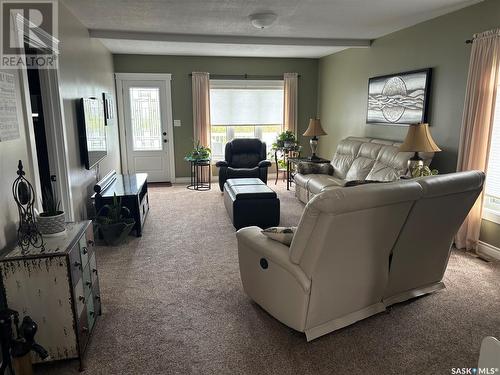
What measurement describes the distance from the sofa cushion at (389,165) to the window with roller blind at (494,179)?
84cm

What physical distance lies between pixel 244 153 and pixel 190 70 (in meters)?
2.04

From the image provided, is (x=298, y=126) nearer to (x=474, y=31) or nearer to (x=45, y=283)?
(x=474, y=31)

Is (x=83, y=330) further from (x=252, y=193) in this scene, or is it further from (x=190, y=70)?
(x=190, y=70)

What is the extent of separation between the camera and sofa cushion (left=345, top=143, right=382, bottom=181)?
5.08 meters

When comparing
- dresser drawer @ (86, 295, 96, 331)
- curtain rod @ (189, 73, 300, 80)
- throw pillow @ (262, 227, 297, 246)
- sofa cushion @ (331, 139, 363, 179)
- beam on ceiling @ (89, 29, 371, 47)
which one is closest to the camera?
dresser drawer @ (86, 295, 96, 331)

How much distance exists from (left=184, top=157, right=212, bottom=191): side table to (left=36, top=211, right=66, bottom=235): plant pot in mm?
4568

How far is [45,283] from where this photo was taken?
1.96 m

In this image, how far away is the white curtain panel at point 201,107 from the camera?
7.12m

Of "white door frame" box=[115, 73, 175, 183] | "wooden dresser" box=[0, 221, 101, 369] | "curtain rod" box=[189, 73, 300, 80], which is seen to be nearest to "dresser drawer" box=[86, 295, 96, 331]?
"wooden dresser" box=[0, 221, 101, 369]

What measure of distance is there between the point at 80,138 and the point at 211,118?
366cm

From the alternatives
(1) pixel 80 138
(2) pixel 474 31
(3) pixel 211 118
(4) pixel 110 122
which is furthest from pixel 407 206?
(3) pixel 211 118

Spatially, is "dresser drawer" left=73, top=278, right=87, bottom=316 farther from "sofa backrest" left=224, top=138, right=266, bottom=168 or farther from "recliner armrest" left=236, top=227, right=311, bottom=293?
"sofa backrest" left=224, top=138, right=266, bottom=168

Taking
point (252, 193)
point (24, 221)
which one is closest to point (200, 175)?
point (252, 193)

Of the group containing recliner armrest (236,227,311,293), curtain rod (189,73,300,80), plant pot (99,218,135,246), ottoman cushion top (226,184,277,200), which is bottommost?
plant pot (99,218,135,246)
